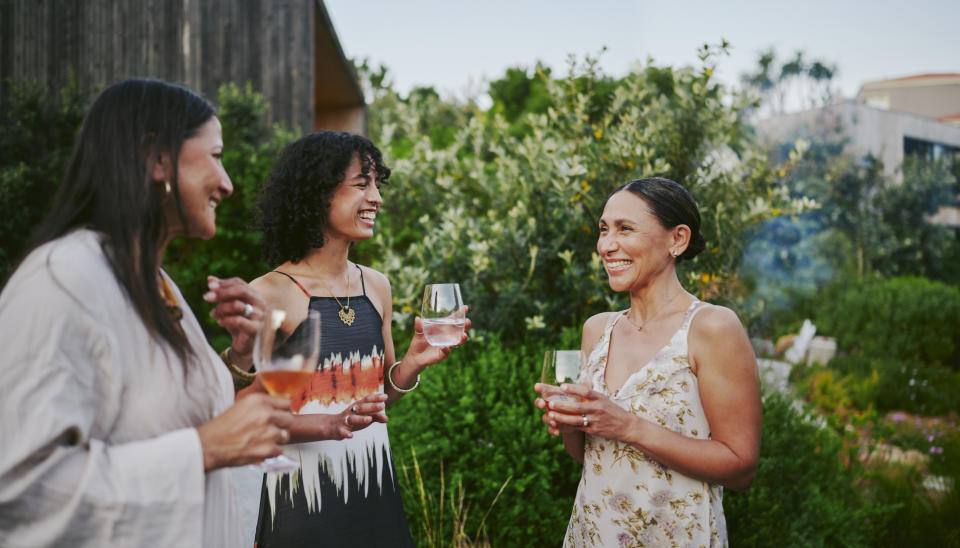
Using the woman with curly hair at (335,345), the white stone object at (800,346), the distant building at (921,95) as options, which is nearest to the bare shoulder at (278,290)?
the woman with curly hair at (335,345)

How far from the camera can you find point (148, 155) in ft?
4.61

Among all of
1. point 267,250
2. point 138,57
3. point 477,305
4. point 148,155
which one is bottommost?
point 477,305

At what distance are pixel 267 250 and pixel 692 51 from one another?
376 centimetres

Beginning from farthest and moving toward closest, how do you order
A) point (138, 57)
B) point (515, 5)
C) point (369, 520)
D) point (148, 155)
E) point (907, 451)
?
point (515, 5), point (138, 57), point (907, 451), point (369, 520), point (148, 155)

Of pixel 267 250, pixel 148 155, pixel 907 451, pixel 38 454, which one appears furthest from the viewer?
pixel 907 451

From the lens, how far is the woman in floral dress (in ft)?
6.57

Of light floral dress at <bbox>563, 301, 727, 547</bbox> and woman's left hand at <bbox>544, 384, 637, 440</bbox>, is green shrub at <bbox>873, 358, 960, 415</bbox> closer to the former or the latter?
light floral dress at <bbox>563, 301, 727, 547</bbox>

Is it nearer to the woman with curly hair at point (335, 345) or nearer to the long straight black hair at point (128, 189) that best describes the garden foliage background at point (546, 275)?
the woman with curly hair at point (335, 345)

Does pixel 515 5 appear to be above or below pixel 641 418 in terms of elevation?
above

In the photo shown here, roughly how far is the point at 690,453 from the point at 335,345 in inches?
49.6

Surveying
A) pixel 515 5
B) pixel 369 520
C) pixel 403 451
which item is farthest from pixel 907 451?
pixel 515 5

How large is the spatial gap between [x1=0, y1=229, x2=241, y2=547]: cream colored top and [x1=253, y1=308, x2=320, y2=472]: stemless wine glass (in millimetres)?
186

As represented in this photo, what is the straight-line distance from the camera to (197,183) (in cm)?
147

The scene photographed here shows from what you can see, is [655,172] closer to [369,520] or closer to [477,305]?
[477,305]
